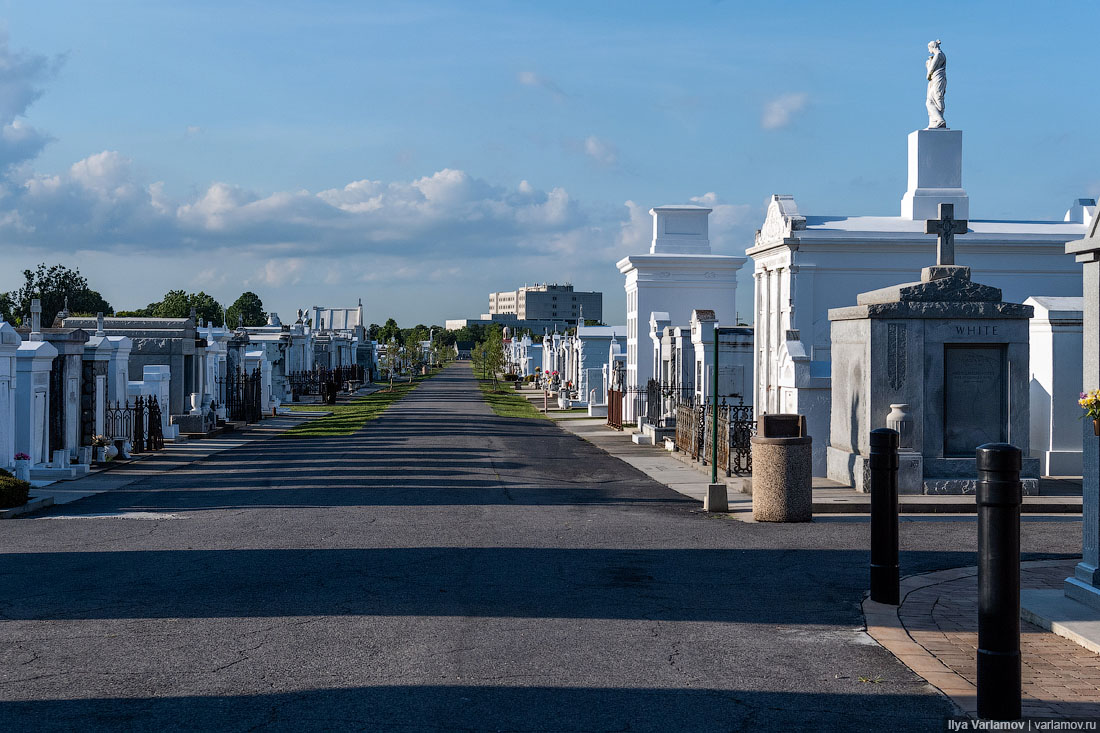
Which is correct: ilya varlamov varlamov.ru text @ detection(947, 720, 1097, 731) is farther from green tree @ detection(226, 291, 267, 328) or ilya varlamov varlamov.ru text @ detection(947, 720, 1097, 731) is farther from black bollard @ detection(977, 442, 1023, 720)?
green tree @ detection(226, 291, 267, 328)

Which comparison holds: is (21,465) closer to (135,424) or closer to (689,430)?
(135,424)

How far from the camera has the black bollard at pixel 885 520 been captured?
848 centimetres

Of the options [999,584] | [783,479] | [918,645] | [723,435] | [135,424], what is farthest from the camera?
[135,424]

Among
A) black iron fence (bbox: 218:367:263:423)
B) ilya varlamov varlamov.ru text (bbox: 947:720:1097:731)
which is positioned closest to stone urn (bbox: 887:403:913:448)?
ilya varlamov varlamov.ru text (bbox: 947:720:1097:731)

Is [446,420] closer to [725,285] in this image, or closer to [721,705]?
[725,285]

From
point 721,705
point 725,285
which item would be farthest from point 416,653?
point 725,285

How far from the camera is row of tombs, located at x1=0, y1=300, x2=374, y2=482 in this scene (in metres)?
19.1

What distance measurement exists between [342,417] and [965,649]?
3568 centimetres

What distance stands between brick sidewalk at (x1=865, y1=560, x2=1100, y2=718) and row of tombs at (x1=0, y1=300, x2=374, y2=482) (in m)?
15.1

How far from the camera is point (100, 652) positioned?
23.3ft

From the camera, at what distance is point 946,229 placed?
15180 mm

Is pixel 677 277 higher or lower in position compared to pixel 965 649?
higher

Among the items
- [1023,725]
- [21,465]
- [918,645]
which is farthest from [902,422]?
[21,465]

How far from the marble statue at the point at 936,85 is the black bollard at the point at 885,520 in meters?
14.5
